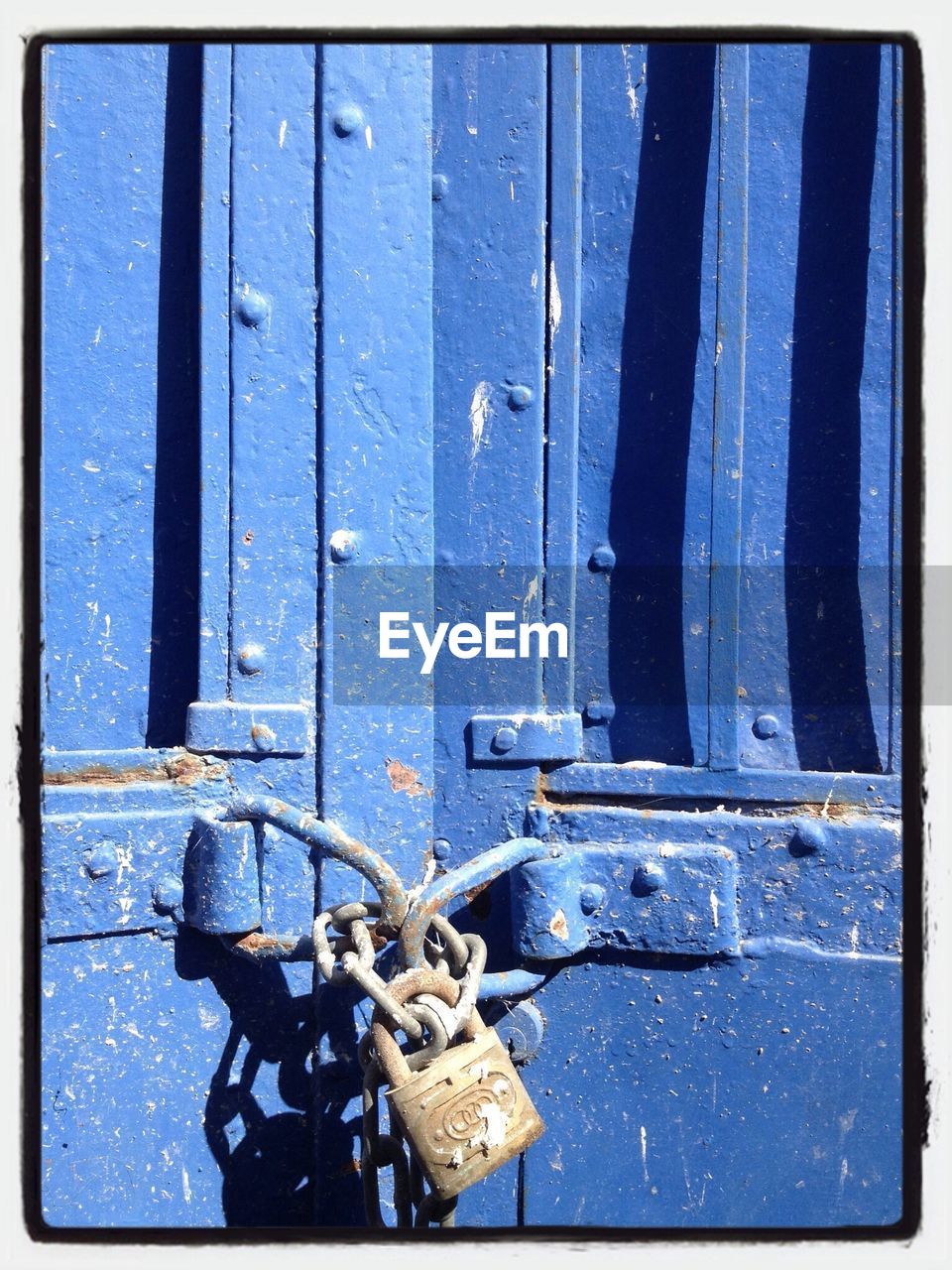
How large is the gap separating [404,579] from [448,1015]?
1.44 feet

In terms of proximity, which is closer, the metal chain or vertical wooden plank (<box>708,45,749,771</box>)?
the metal chain

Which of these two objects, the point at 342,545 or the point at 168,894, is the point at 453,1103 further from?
the point at 342,545

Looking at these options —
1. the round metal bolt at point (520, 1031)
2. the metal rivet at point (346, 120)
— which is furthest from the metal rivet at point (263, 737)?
the metal rivet at point (346, 120)

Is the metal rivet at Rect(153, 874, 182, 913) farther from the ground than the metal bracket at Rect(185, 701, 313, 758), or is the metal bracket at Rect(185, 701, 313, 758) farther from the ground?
the metal bracket at Rect(185, 701, 313, 758)

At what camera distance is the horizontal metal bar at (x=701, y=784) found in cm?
110

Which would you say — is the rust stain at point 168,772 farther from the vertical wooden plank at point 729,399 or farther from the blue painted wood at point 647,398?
the vertical wooden plank at point 729,399

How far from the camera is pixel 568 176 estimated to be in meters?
1.09

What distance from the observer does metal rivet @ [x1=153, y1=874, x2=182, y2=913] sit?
3.53ft

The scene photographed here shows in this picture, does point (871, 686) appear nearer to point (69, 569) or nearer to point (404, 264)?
point (404, 264)

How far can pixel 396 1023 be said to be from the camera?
3.02 feet

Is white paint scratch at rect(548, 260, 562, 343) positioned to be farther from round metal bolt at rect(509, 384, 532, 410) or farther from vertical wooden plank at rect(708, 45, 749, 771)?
vertical wooden plank at rect(708, 45, 749, 771)

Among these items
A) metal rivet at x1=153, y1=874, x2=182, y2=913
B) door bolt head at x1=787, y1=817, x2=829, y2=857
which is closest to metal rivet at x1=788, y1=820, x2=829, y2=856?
door bolt head at x1=787, y1=817, x2=829, y2=857


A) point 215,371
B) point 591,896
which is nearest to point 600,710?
point 591,896

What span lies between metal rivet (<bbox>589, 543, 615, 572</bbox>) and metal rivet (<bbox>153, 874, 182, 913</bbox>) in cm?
57
